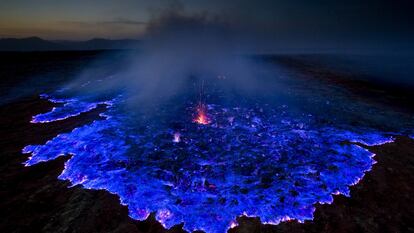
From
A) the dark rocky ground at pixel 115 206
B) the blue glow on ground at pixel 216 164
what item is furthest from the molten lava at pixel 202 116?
the dark rocky ground at pixel 115 206

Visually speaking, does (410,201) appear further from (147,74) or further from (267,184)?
(147,74)

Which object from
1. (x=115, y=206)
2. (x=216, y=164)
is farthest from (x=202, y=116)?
(x=115, y=206)

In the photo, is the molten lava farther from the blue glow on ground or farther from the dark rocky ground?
the dark rocky ground

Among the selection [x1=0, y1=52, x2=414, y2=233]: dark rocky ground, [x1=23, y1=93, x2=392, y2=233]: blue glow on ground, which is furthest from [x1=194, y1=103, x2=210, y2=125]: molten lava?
[x1=0, y1=52, x2=414, y2=233]: dark rocky ground

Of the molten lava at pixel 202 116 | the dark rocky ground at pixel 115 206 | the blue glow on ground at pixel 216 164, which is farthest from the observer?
the molten lava at pixel 202 116

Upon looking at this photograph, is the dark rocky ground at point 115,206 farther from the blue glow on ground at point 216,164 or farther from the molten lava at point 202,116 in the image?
the molten lava at point 202,116

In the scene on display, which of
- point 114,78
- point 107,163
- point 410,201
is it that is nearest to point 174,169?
point 107,163
